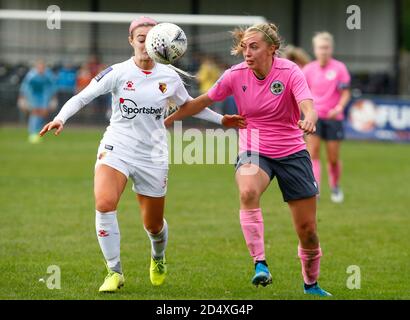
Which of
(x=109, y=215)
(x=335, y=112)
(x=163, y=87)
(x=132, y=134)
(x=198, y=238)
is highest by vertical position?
(x=163, y=87)

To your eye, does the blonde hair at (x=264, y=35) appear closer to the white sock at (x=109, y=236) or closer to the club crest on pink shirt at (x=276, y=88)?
the club crest on pink shirt at (x=276, y=88)

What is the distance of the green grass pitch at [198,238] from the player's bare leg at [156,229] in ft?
0.44

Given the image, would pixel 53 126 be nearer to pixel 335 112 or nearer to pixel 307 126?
pixel 307 126

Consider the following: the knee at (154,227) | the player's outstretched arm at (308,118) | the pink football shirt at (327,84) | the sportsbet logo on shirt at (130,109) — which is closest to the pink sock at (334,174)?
the pink football shirt at (327,84)

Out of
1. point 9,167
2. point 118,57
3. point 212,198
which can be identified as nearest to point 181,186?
point 212,198

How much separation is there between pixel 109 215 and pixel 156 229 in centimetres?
73

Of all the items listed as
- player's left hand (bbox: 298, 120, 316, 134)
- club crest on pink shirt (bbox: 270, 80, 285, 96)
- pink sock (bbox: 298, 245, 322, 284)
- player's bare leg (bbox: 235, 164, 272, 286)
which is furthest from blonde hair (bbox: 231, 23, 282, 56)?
pink sock (bbox: 298, 245, 322, 284)

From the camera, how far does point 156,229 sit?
8305 millimetres

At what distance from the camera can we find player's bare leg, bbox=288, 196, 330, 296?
7586mm

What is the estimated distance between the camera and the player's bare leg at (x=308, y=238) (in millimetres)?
7586

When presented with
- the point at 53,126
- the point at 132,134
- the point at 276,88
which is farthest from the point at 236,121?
the point at 53,126

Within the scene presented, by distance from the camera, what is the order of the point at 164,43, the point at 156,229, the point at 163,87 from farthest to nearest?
the point at 156,229 → the point at 163,87 → the point at 164,43

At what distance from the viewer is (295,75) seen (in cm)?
761

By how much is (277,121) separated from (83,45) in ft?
77.1
